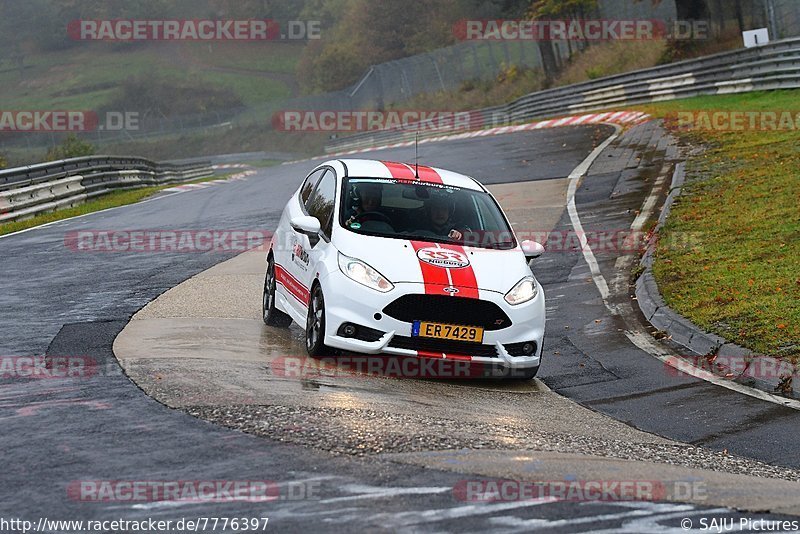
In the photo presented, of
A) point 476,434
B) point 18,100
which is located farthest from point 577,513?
point 18,100

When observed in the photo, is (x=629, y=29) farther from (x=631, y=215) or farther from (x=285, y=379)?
(x=285, y=379)

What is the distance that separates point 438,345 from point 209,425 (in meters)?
2.87

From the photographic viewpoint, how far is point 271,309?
11.9 meters

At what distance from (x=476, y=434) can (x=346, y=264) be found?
285cm

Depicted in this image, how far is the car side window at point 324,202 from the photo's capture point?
420 inches

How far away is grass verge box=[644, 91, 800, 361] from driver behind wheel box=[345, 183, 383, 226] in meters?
3.54

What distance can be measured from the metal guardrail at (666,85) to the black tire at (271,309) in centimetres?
2282
